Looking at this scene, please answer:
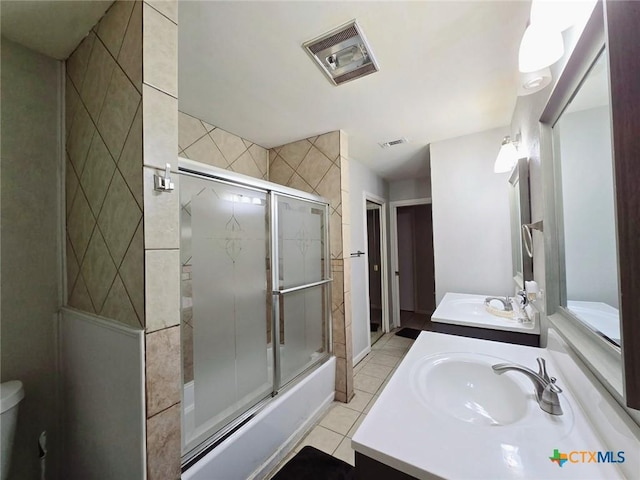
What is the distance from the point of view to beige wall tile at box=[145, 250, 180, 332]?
826 millimetres

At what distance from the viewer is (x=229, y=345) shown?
1.28m

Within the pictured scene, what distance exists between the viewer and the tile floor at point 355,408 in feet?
5.24

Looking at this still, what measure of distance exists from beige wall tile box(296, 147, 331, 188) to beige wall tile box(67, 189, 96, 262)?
155 centimetres

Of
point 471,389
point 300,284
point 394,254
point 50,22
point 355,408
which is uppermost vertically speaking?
point 50,22

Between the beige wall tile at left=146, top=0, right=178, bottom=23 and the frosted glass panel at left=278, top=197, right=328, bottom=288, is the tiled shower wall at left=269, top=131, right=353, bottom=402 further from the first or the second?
the beige wall tile at left=146, top=0, right=178, bottom=23

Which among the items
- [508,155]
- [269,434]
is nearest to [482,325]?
[508,155]

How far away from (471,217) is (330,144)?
143cm

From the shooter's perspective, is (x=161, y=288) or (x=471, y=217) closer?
(x=161, y=288)

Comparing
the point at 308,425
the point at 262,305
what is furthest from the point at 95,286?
the point at 308,425

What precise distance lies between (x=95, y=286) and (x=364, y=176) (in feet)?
8.93

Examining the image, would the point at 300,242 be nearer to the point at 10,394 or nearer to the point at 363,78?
the point at 363,78

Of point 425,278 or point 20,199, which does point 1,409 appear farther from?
point 425,278

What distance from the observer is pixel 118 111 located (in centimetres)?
93

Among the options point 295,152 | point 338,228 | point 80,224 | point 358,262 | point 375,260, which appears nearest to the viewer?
point 80,224
